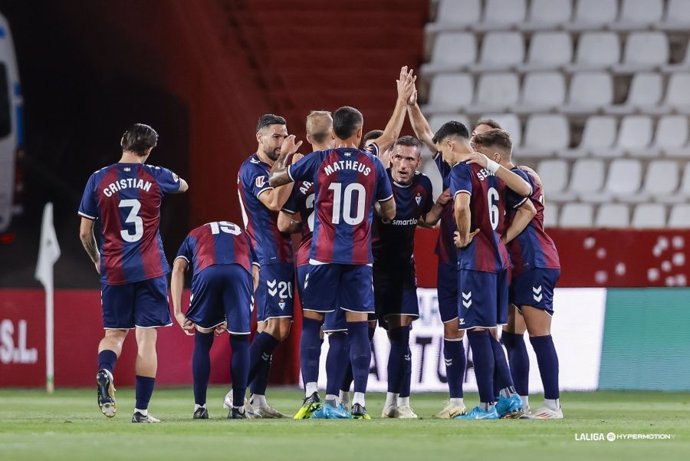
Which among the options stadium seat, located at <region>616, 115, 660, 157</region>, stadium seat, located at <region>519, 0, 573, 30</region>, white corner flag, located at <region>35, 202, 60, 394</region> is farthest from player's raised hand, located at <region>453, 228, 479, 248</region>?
stadium seat, located at <region>519, 0, 573, 30</region>

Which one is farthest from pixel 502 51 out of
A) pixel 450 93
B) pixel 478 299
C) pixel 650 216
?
pixel 478 299

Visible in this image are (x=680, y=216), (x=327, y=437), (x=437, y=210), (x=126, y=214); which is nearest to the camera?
(x=327, y=437)

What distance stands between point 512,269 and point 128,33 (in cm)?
968

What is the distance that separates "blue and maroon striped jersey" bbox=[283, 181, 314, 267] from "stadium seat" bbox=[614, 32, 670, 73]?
9544mm

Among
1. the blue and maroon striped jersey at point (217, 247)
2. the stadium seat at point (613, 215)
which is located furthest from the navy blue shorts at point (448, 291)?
the stadium seat at point (613, 215)

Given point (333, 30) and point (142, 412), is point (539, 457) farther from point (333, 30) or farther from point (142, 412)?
point (333, 30)

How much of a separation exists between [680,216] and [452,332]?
305 inches

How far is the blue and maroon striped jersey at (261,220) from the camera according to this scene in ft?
35.6

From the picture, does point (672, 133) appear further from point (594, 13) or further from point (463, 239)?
point (463, 239)

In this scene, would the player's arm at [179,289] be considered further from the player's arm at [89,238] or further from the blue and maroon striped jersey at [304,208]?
the blue and maroon striped jersey at [304,208]

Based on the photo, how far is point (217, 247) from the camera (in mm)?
10156

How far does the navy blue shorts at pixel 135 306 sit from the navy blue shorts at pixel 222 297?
9.4 inches

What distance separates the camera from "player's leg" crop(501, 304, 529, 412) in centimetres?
1066

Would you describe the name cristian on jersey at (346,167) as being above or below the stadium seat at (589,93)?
below
